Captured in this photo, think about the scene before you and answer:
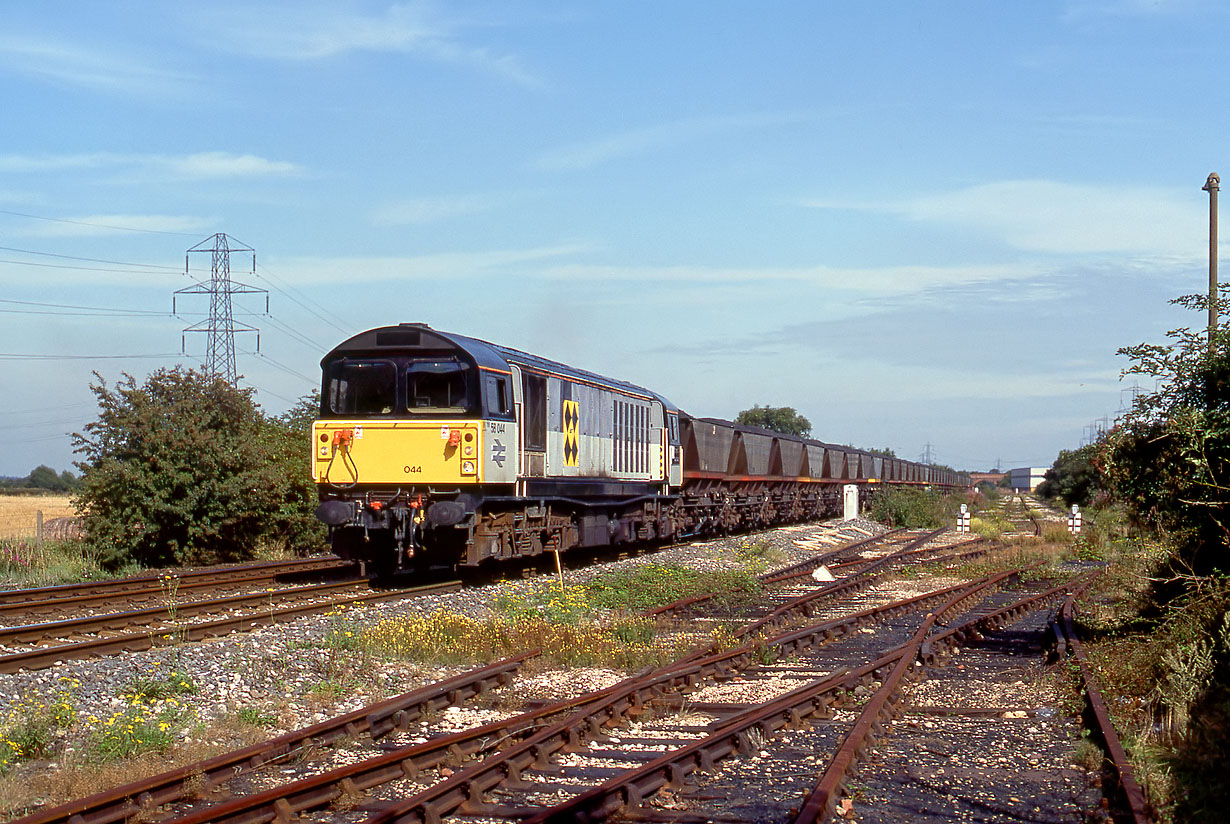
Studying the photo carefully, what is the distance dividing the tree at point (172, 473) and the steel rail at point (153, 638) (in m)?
7.90

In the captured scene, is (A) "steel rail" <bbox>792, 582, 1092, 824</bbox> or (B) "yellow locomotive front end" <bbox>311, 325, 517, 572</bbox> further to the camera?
(B) "yellow locomotive front end" <bbox>311, 325, 517, 572</bbox>

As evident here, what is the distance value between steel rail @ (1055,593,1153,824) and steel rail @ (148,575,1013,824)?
3.00m

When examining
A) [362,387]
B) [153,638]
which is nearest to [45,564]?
[362,387]

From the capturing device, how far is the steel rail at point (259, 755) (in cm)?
601

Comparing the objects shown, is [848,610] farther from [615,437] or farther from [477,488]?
[615,437]

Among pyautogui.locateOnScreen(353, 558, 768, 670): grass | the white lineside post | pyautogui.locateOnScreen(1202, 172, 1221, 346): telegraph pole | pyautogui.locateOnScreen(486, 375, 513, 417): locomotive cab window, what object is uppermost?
pyautogui.locateOnScreen(1202, 172, 1221, 346): telegraph pole

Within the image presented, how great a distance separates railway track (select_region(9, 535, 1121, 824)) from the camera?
20.6 ft

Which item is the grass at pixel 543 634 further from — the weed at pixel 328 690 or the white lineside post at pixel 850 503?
the white lineside post at pixel 850 503

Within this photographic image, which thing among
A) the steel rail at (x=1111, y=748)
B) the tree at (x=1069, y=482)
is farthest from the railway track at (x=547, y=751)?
the tree at (x=1069, y=482)

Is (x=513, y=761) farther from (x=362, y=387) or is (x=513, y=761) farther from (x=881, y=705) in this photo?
(x=362, y=387)

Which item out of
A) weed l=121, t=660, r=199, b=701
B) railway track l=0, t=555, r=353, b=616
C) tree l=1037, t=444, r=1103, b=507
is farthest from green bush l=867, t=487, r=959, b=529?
weed l=121, t=660, r=199, b=701

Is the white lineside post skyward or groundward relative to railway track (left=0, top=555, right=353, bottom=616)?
skyward

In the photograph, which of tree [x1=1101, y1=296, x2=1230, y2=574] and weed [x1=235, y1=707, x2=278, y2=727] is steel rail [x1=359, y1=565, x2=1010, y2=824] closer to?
weed [x1=235, y1=707, x2=278, y2=727]

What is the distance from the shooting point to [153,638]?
11.8 m
